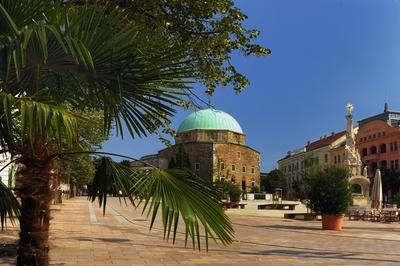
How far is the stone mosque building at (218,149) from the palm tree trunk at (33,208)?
356 ft

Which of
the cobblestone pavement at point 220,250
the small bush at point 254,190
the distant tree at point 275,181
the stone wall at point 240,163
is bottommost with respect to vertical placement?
the cobblestone pavement at point 220,250

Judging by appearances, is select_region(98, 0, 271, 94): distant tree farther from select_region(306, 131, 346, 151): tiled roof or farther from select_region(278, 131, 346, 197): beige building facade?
select_region(306, 131, 346, 151): tiled roof

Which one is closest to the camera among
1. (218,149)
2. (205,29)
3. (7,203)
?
(7,203)

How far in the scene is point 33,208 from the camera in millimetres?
5500

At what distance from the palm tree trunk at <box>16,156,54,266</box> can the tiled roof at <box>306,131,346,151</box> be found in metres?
119

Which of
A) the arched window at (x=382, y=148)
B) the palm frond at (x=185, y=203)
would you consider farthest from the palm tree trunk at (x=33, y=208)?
the arched window at (x=382, y=148)

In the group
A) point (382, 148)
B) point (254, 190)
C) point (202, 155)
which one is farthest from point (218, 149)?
point (382, 148)

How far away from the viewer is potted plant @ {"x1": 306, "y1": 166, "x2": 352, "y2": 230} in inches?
816

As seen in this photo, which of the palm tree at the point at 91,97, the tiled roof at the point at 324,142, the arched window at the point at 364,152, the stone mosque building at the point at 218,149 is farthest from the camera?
the tiled roof at the point at 324,142

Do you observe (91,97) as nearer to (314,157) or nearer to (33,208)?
(33,208)

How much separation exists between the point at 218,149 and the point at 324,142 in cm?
2442

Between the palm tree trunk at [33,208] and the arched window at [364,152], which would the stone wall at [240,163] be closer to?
the arched window at [364,152]

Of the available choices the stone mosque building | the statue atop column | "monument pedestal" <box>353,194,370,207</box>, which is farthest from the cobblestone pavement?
the stone mosque building

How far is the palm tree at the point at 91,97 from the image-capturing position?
4.65 meters
